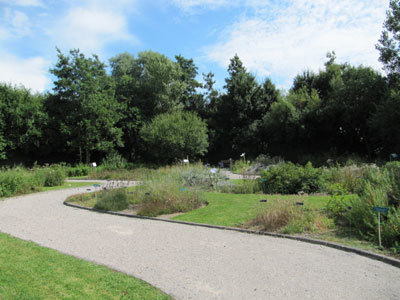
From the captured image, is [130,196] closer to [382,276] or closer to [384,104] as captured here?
[382,276]

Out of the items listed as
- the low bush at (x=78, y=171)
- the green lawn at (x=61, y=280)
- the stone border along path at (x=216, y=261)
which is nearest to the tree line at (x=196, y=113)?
Result: the low bush at (x=78, y=171)

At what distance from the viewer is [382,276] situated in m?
4.46

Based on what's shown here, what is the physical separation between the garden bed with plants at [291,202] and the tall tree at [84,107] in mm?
17823

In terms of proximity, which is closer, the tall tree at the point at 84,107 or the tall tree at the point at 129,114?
the tall tree at the point at 84,107

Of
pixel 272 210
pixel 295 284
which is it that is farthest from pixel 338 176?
pixel 295 284

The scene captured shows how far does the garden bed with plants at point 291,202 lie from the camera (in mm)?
6278

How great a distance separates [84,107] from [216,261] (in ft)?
89.8

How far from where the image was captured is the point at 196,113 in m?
30.9

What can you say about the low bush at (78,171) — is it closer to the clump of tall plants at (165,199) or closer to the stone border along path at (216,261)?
the clump of tall plants at (165,199)

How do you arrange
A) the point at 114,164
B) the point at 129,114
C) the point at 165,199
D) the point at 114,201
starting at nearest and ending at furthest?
the point at 165,199, the point at 114,201, the point at 114,164, the point at 129,114

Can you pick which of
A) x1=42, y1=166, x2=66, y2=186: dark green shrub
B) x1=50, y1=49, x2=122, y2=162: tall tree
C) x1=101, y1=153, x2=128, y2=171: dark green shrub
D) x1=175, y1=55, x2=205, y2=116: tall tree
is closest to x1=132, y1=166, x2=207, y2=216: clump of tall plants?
x1=42, y1=166, x2=66, y2=186: dark green shrub

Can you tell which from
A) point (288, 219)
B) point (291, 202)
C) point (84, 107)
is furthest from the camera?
point (84, 107)

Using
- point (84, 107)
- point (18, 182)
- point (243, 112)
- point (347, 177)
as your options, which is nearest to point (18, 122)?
point (84, 107)

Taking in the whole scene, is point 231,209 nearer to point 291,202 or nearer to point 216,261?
point 291,202
